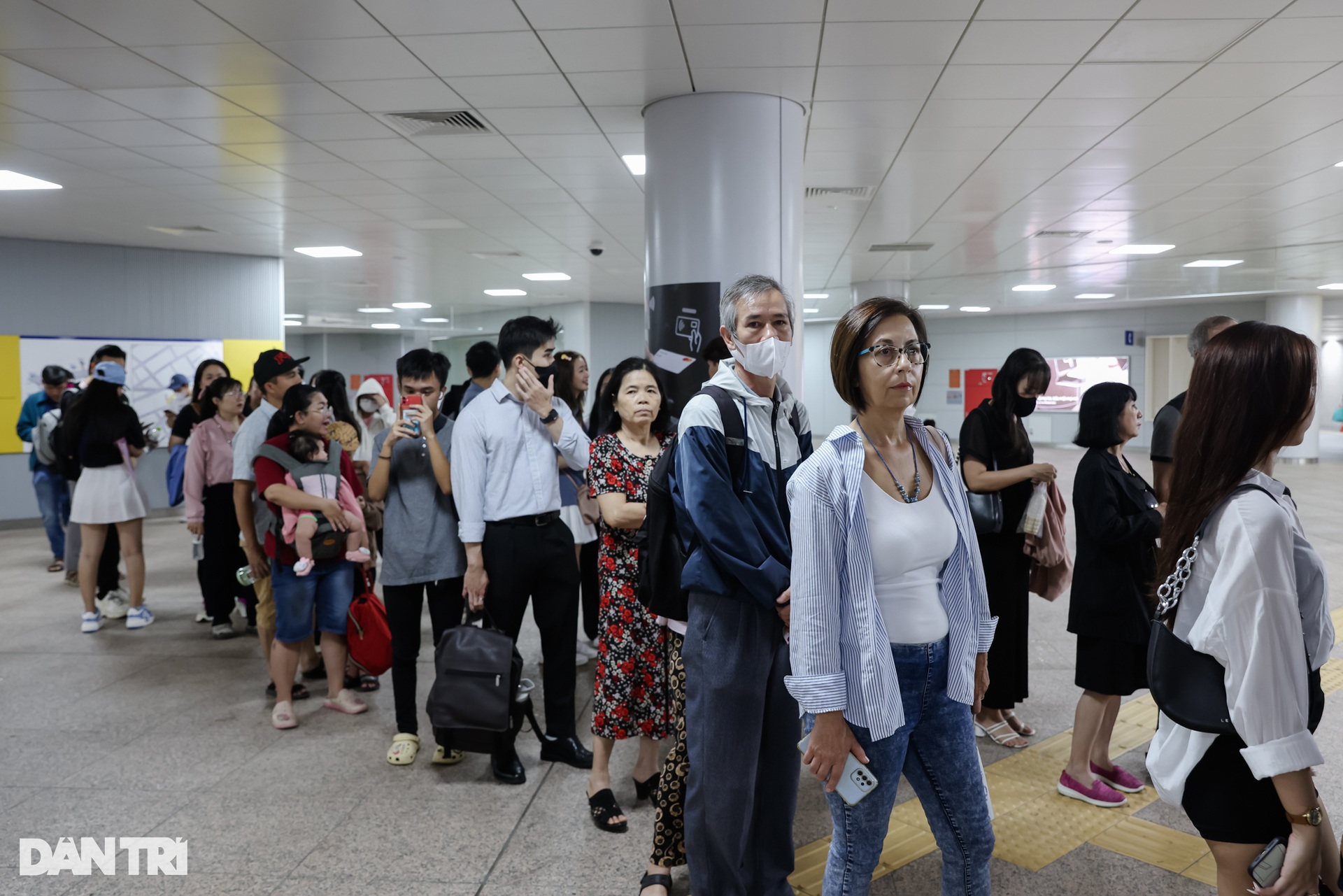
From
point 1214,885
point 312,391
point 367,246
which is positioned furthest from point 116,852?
point 367,246

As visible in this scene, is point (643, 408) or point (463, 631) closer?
point (643, 408)

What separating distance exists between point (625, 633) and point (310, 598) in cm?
185

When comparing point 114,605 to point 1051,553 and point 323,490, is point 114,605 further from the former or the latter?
point 1051,553

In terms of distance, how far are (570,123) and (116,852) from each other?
497 centimetres

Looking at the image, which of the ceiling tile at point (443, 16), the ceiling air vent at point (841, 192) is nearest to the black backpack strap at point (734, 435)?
the ceiling tile at point (443, 16)

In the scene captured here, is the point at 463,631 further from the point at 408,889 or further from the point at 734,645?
the point at 734,645

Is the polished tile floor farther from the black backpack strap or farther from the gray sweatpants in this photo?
the black backpack strap

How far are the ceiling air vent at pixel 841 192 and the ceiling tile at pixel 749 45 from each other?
344cm

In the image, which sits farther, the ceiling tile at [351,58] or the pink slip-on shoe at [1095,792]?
the ceiling tile at [351,58]

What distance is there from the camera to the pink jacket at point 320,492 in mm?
4075

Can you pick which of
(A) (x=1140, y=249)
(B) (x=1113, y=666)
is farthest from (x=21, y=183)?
(A) (x=1140, y=249)

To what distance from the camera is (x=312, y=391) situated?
414 centimetres

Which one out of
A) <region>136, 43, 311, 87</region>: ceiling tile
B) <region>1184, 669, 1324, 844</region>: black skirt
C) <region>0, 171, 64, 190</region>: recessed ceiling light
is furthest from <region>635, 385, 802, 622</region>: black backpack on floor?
<region>0, 171, 64, 190</region>: recessed ceiling light

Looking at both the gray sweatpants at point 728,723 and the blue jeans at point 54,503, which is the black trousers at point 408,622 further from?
the blue jeans at point 54,503
